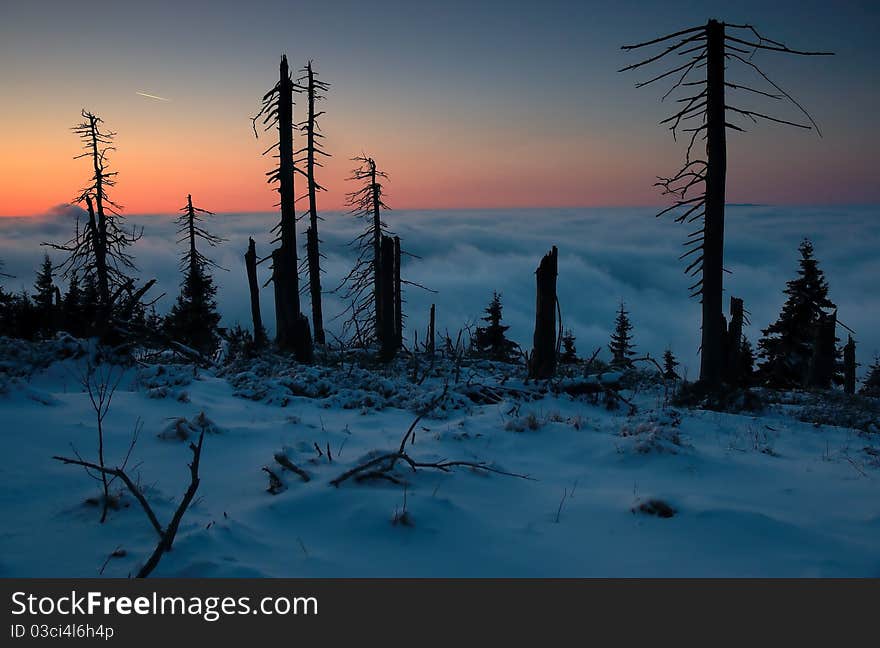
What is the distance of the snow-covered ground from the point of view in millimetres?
3270

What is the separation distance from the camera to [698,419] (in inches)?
314

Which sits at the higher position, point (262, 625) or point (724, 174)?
point (724, 174)

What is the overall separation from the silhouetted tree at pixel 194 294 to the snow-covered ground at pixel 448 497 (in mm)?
23582

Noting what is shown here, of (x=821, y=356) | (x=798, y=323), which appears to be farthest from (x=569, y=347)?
(x=821, y=356)

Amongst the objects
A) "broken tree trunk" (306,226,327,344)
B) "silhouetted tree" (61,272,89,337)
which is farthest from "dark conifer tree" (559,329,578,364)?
"silhouetted tree" (61,272,89,337)

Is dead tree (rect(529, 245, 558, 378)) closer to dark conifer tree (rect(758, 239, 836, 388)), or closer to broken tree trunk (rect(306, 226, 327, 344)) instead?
broken tree trunk (rect(306, 226, 327, 344))

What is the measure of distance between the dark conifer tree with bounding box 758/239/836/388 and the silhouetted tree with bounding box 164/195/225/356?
32.2 meters

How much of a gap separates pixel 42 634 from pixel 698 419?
822cm

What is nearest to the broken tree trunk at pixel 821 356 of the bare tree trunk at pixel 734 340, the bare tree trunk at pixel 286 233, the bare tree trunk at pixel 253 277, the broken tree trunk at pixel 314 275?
the bare tree trunk at pixel 734 340

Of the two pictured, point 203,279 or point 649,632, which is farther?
point 203,279

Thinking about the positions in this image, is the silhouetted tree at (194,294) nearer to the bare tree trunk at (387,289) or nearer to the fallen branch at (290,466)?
the bare tree trunk at (387,289)

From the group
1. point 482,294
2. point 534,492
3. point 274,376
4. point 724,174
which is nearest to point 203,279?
point 274,376

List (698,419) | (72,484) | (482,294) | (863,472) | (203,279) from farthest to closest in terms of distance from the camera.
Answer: (482,294) → (203,279) → (698,419) → (863,472) → (72,484)

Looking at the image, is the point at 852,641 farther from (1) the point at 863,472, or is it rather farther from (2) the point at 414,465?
(1) the point at 863,472
